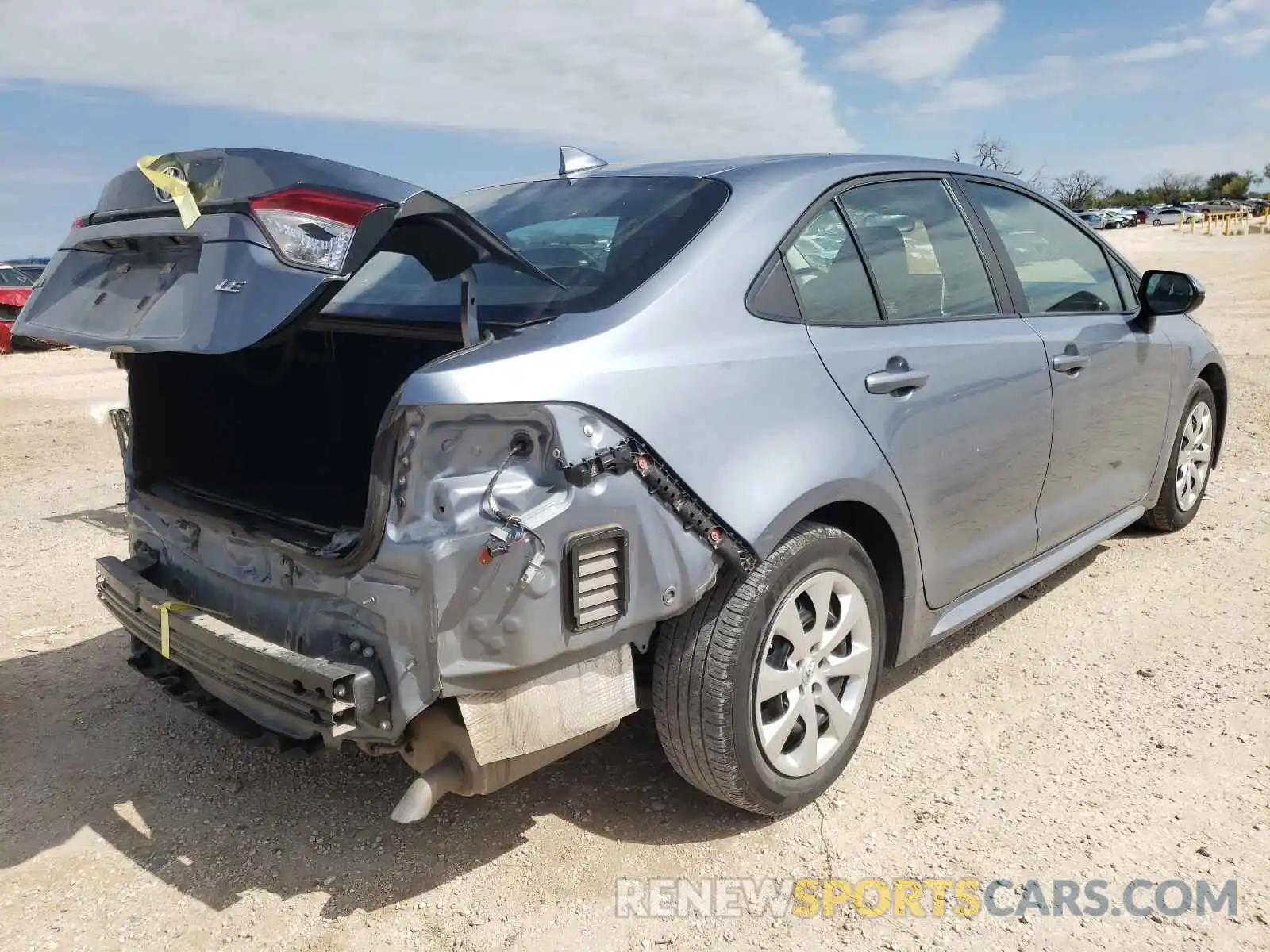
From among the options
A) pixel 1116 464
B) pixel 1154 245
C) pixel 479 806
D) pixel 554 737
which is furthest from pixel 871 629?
pixel 1154 245

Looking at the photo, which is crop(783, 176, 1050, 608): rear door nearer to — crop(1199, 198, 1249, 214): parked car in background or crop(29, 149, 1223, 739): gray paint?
crop(29, 149, 1223, 739): gray paint

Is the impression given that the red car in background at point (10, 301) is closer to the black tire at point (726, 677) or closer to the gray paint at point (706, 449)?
the gray paint at point (706, 449)

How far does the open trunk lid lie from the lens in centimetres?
203

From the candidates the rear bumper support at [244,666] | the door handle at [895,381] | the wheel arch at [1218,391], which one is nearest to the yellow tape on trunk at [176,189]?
the rear bumper support at [244,666]

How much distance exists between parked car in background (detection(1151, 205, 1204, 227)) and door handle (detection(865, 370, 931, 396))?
7096 centimetres

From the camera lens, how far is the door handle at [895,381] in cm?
281

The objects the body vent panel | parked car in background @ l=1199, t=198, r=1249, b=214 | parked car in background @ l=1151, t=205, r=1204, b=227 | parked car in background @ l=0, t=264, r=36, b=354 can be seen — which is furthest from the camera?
parked car in background @ l=1199, t=198, r=1249, b=214

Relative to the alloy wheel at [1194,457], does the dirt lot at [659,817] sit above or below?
below

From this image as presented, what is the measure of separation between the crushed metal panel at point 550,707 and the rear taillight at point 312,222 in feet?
3.20

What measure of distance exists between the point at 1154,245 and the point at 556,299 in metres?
43.5

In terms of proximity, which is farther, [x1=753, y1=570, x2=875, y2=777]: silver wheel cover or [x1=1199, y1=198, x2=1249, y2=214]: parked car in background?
[x1=1199, y1=198, x2=1249, y2=214]: parked car in background

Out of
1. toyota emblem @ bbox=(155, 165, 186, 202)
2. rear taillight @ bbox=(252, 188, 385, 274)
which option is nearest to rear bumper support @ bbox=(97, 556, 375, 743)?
rear taillight @ bbox=(252, 188, 385, 274)

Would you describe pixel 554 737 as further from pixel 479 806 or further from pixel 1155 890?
pixel 1155 890

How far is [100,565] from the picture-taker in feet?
9.64
